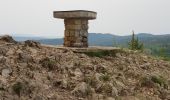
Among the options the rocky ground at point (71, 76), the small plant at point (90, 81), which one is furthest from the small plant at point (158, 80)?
the small plant at point (90, 81)

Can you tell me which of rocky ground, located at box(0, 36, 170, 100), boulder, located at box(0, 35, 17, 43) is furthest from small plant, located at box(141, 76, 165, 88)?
boulder, located at box(0, 35, 17, 43)

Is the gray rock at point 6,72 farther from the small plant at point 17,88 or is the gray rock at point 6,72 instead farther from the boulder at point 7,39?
the boulder at point 7,39

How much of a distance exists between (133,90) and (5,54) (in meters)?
3.17

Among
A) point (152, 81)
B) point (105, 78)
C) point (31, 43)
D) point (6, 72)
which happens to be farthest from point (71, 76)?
point (152, 81)

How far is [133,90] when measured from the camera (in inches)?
371

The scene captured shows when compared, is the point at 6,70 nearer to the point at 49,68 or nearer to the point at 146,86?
the point at 49,68

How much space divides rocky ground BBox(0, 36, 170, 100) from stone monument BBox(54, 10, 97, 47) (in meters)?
1.18

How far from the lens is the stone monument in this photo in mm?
11922

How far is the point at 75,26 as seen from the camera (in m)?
12.0

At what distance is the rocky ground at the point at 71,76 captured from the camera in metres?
8.23

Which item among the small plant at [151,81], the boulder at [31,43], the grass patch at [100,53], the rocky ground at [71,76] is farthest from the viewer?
the grass patch at [100,53]

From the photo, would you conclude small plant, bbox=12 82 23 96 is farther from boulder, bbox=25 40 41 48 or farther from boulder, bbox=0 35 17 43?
boulder, bbox=0 35 17 43

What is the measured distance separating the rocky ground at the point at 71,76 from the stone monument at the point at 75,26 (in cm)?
118

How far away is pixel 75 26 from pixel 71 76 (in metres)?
3.06
